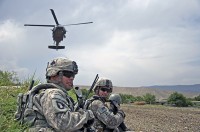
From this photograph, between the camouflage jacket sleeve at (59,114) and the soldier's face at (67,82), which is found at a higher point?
the soldier's face at (67,82)

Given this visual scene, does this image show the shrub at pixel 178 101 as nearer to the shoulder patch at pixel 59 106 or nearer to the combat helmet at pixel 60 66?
the combat helmet at pixel 60 66

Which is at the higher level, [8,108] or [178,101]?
[178,101]

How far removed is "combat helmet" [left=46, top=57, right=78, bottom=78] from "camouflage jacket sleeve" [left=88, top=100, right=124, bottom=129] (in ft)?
5.54

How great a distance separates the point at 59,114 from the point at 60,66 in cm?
77

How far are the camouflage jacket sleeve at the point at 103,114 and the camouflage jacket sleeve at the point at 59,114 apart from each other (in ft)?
6.72

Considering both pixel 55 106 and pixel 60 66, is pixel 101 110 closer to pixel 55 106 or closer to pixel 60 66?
pixel 60 66

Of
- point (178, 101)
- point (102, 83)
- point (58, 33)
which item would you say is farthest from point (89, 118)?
point (178, 101)

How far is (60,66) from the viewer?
544 cm

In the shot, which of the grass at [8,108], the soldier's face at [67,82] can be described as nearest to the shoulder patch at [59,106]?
the soldier's face at [67,82]

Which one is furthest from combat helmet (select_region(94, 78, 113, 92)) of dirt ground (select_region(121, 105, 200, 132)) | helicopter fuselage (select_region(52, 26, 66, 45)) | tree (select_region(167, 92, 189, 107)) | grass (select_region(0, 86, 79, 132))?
tree (select_region(167, 92, 189, 107))

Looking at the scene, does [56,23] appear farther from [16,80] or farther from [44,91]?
[44,91]

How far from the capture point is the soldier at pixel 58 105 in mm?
4887

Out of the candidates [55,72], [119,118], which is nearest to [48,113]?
[55,72]

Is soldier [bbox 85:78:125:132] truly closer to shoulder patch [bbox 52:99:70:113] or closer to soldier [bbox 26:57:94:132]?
soldier [bbox 26:57:94:132]
